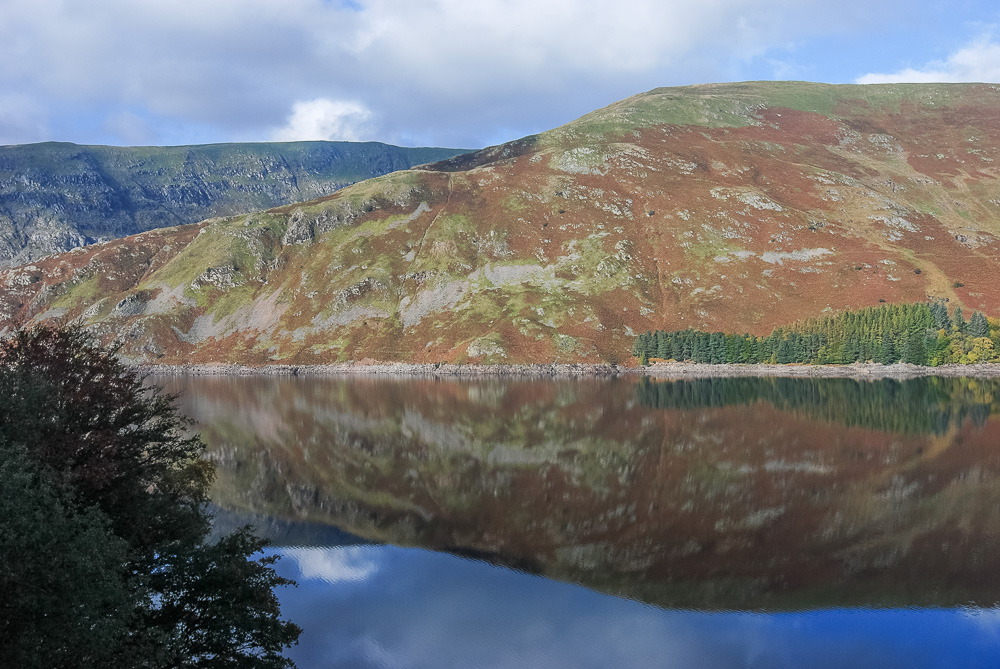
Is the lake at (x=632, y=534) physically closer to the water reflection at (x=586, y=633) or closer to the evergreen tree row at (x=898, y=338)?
the water reflection at (x=586, y=633)

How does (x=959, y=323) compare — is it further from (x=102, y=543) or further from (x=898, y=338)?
(x=102, y=543)

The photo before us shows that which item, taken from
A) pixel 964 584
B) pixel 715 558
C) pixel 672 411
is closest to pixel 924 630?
pixel 964 584

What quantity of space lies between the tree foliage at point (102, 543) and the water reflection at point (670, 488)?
19280 mm

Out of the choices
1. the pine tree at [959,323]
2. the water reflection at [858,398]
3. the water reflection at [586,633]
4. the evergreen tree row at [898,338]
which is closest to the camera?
the water reflection at [586,633]

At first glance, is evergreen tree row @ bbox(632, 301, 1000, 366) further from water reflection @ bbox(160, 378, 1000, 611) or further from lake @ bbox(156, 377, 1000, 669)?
lake @ bbox(156, 377, 1000, 669)

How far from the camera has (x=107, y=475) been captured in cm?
2914

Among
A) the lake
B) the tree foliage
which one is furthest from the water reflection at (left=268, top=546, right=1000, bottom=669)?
the tree foliage

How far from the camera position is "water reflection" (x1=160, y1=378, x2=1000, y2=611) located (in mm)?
43469

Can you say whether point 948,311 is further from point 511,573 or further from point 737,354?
point 511,573

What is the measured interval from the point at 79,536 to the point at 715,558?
124 ft

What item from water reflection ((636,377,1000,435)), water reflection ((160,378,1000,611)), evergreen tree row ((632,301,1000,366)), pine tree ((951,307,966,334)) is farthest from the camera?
pine tree ((951,307,966,334))

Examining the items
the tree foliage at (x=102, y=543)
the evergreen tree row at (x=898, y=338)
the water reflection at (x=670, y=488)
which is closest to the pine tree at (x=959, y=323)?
the evergreen tree row at (x=898, y=338)

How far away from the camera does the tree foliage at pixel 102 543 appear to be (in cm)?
2162

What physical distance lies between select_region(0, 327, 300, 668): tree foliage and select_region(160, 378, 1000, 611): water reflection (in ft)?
63.3
